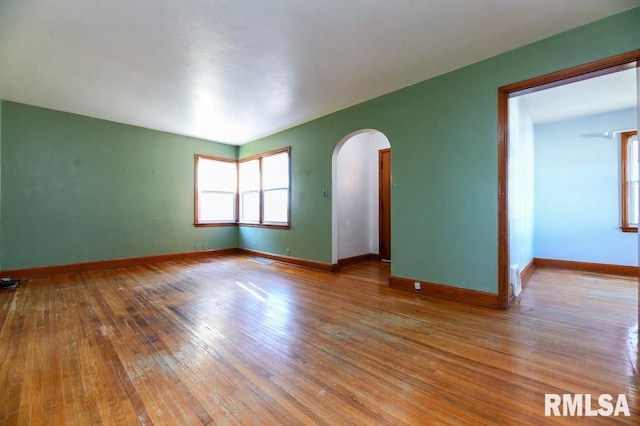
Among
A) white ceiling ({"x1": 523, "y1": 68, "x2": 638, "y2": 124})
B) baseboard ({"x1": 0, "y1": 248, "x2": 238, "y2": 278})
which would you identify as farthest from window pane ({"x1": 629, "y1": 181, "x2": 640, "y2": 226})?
baseboard ({"x1": 0, "y1": 248, "x2": 238, "y2": 278})

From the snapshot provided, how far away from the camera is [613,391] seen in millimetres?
1552

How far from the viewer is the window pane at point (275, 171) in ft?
18.6

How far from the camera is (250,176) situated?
658cm

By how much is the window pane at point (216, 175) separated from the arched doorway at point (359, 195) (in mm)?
3104

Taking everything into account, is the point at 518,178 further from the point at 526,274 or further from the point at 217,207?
the point at 217,207

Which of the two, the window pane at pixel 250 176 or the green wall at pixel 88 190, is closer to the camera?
the green wall at pixel 88 190

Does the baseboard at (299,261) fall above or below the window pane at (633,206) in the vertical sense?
below

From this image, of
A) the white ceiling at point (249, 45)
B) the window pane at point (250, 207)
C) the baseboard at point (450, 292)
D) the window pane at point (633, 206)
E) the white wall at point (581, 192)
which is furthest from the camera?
the window pane at point (250, 207)

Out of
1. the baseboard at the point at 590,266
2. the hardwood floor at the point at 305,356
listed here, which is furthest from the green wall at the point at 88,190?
the baseboard at the point at 590,266

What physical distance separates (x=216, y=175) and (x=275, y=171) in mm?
1703

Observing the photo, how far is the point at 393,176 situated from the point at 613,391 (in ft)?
9.27

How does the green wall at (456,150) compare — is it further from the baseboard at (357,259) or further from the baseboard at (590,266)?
the baseboard at (590,266)

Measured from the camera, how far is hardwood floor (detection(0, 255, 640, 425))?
1.42 m

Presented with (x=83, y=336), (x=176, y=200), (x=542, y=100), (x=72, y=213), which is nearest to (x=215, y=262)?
(x=176, y=200)
